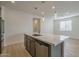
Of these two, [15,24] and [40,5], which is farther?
[15,24]

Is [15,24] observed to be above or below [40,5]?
below

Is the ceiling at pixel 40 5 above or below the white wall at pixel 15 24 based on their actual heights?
above

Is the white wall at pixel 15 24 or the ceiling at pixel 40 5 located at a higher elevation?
the ceiling at pixel 40 5

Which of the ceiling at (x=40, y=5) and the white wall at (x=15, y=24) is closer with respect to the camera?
the ceiling at (x=40, y=5)

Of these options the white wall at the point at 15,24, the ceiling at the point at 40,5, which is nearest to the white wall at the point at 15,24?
the white wall at the point at 15,24

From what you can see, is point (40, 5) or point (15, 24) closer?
point (40, 5)

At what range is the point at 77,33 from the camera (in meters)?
9.42

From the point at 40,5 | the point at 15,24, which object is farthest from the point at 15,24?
the point at 40,5

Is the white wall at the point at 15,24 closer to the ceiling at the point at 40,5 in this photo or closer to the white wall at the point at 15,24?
the white wall at the point at 15,24

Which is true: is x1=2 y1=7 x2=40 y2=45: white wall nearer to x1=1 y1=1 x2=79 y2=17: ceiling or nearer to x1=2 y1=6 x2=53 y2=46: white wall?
x1=2 y1=6 x2=53 y2=46: white wall

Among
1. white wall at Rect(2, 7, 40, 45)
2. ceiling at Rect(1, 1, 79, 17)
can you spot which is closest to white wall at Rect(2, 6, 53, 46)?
white wall at Rect(2, 7, 40, 45)

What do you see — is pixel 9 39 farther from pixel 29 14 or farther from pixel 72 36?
pixel 72 36

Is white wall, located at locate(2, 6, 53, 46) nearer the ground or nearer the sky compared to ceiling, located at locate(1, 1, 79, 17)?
nearer the ground

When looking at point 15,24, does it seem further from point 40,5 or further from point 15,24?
point 40,5
